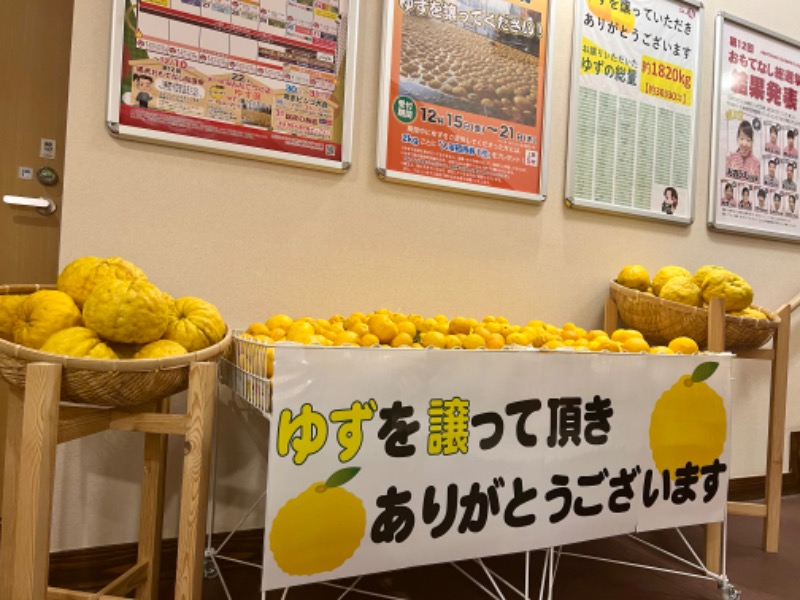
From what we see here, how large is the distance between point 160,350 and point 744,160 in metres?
2.83

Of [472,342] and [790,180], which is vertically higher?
[790,180]

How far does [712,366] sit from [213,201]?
5.34ft

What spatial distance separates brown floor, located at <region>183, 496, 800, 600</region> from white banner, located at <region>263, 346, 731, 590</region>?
327mm

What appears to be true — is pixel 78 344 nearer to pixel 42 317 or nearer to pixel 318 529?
pixel 42 317

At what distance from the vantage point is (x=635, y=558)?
2275 mm

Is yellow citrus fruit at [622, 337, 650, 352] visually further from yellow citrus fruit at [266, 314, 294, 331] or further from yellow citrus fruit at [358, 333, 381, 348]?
yellow citrus fruit at [266, 314, 294, 331]

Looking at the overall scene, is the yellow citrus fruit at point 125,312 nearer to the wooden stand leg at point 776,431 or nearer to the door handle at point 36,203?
the door handle at point 36,203

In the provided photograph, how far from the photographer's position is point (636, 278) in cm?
248

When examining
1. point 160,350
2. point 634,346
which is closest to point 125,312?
point 160,350

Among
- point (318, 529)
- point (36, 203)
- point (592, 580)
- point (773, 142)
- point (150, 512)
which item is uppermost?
point (773, 142)

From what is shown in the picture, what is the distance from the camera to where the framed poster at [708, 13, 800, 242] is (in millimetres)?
2891

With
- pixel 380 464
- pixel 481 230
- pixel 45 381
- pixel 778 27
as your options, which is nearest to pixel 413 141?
pixel 481 230

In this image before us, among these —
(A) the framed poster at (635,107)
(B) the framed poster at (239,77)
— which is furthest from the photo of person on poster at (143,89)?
(A) the framed poster at (635,107)

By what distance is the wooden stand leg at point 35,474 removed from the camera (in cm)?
115
